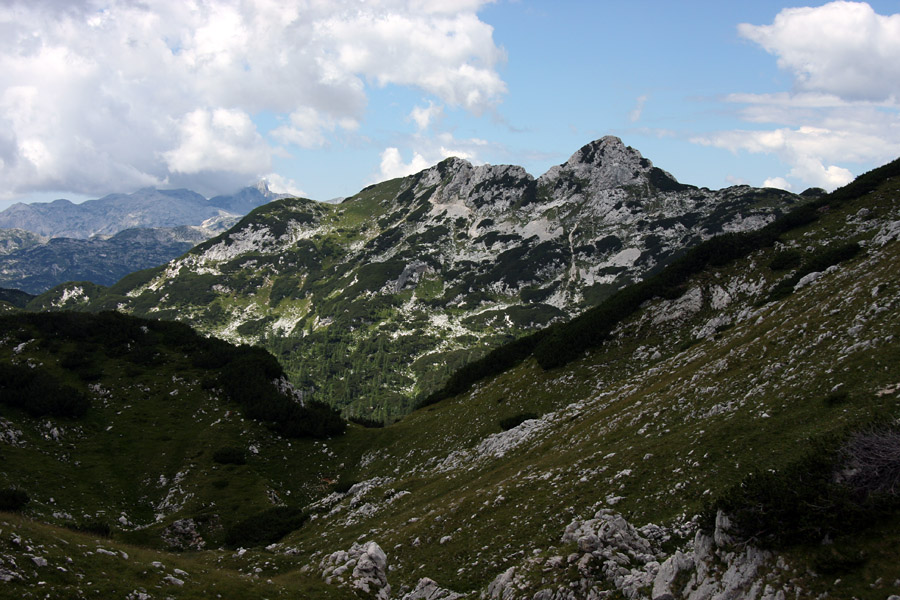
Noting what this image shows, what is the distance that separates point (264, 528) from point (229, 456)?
17.3 meters

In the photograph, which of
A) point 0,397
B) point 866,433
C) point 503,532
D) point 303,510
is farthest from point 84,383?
point 866,433

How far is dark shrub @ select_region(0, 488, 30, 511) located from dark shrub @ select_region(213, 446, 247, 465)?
63.1 feet

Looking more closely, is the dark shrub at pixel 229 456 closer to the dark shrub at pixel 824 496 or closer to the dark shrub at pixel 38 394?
the dark shrub at pixel 38 394

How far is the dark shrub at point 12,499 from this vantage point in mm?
39406

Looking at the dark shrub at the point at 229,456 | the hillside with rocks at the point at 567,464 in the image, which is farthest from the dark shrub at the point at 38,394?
the dark shrub at the point at 229,456

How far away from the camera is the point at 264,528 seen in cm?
4562

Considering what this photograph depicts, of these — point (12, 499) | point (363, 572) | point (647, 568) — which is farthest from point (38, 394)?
point (647, 568)

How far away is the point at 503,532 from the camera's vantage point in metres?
24.9

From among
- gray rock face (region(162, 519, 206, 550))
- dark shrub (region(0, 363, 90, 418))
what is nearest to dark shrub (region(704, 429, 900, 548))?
gray rock face (region(162, 519, 206, 550))

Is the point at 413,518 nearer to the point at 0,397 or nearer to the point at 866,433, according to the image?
the point at 866,433

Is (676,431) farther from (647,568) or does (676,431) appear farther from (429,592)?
(429,592)

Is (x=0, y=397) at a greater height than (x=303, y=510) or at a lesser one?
greater

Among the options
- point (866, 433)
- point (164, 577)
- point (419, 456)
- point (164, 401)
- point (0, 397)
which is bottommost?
point (419, 456)

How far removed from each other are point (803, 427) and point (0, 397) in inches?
3150
